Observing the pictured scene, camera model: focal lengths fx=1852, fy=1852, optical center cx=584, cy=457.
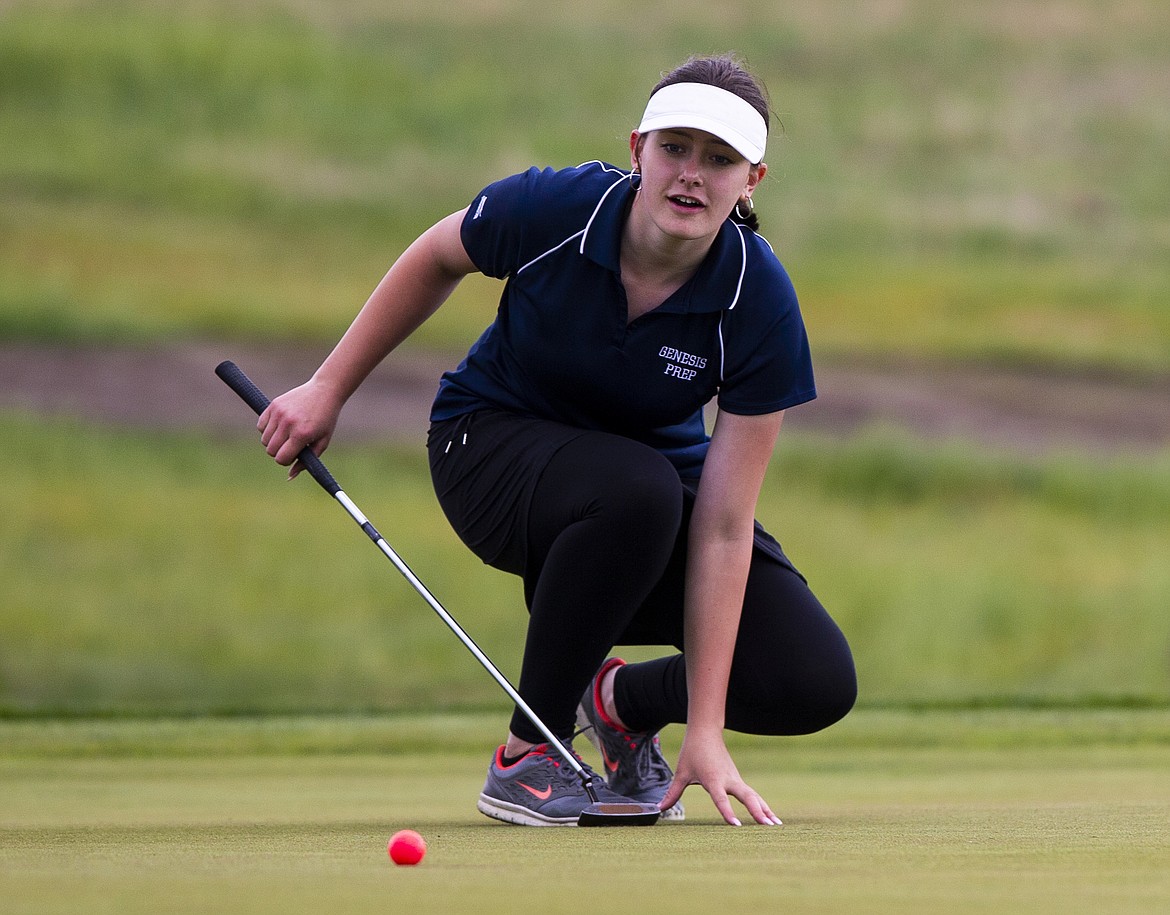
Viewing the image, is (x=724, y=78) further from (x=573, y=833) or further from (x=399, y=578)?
→ (x=399, y=578)

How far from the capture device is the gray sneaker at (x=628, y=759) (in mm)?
2633

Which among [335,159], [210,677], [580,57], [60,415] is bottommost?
[210,677]

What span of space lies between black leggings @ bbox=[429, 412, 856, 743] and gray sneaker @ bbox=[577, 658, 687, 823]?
0.12 ft

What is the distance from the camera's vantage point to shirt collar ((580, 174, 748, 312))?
2295mm

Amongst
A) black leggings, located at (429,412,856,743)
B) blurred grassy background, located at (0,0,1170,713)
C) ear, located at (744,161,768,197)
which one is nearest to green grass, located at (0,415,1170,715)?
blurred grassy background, located at (0,0,1170,713)

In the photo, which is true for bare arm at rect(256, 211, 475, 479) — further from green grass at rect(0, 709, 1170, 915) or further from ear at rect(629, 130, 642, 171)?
green grass at rect(0, 709, 1170, 915)

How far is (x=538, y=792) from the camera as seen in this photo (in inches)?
90.0

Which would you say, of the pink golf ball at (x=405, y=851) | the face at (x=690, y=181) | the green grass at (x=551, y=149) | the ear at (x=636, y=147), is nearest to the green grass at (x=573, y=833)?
the pink golf ball at (x=405, y=851)

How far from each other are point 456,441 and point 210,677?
5624mm

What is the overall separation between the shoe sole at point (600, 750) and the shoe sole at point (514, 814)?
132mm

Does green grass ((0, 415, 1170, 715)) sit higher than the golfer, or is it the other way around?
the golfer

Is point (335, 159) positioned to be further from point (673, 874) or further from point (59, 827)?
point (673, 874)

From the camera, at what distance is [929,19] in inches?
432

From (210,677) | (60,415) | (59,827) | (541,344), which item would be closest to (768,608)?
(541,344)
